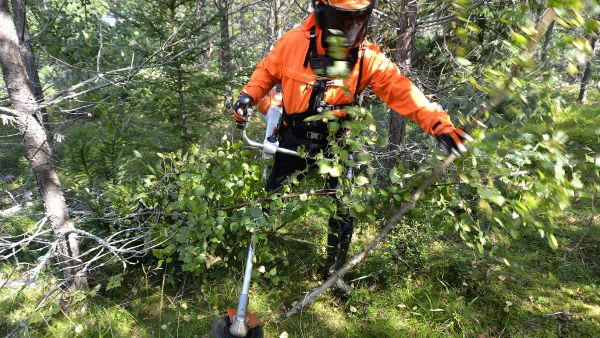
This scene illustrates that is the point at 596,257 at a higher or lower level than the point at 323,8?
lower

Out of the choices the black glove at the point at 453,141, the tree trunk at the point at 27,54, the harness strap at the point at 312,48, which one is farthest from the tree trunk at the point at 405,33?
the tree trunk at the point at 27,54

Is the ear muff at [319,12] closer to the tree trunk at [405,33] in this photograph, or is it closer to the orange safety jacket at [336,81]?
the orange safety jacket at [336,81]

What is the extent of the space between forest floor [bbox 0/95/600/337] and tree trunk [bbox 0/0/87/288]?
1.32 feet

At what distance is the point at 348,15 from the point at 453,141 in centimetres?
101

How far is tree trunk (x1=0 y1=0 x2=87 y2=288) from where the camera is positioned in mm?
2350

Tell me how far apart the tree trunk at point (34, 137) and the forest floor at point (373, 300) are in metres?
0.40

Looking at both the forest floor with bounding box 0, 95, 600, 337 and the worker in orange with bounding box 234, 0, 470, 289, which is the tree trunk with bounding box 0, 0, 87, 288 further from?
the worker in orange with bounding box 234, 0, 470, 289

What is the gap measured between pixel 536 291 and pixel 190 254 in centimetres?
312

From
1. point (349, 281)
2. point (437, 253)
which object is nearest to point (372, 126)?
point (349, 281)

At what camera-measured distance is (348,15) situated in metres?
2.21

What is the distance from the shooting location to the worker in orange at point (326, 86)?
2225 mm

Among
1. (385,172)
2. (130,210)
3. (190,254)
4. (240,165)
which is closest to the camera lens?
(190,254)

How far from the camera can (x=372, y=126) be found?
6.23 feet

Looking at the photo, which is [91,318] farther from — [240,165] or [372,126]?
[372,126]
